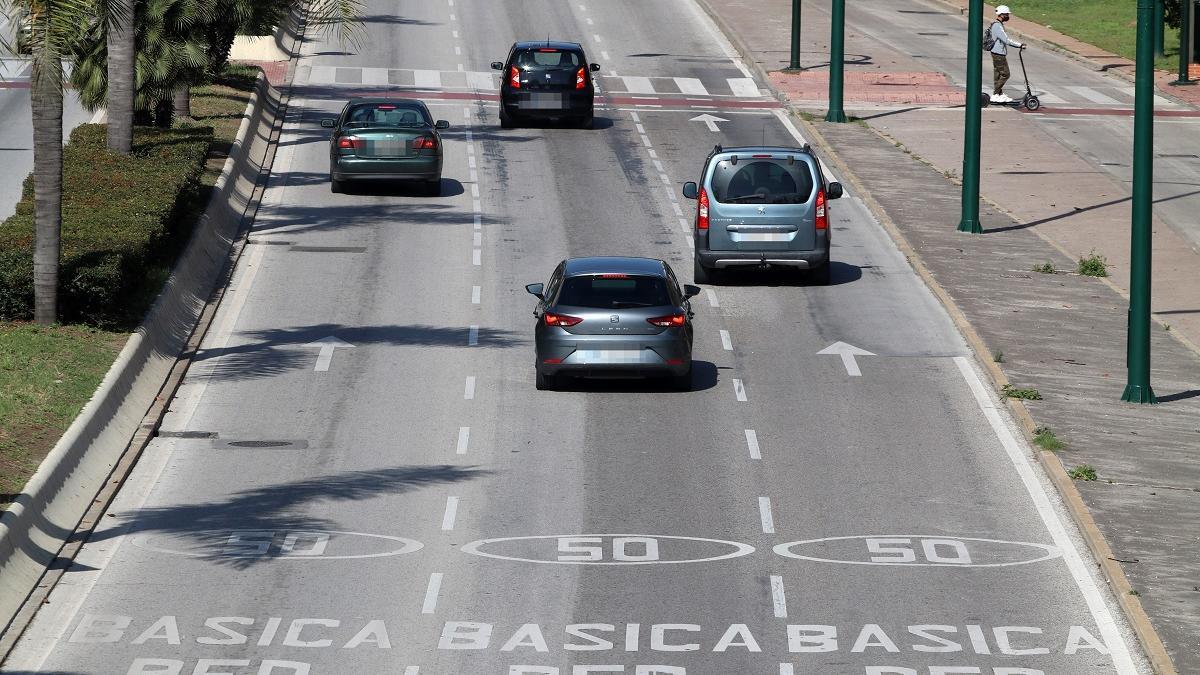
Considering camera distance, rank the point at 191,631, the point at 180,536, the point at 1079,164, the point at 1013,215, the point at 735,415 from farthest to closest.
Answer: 1. the point at 1079,164
2. the point at 1013,215
3. the point at 735,415
4. the point at 180,536
5. the point at 191,631

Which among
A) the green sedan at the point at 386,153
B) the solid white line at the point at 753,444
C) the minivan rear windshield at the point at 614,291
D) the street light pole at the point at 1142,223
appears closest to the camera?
the solid white line at the point at 753,444

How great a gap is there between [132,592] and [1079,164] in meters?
27.4

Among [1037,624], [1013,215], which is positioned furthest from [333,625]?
[1013,215]

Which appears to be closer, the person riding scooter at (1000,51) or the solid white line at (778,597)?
the solid white line at (778,597)

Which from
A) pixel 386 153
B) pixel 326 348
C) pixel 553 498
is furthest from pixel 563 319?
pixel 386 153

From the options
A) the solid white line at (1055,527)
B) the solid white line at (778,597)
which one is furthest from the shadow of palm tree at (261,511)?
the solid white line at (1055,527)

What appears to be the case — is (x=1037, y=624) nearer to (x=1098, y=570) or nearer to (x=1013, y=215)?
(x=1098, y=570)

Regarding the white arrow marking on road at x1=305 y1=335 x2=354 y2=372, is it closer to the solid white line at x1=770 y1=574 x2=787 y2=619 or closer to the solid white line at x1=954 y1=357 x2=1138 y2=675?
the solid white line at x1=954 y1=357 x2=1138 y2=675

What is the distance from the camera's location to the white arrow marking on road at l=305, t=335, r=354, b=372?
2220 centimetres

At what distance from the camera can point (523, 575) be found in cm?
1493

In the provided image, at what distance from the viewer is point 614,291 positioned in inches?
824

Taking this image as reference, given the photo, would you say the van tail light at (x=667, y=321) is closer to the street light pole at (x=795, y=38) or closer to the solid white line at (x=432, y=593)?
the solid white line at (x=432, y=593)

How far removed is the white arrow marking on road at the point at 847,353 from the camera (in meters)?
22.4

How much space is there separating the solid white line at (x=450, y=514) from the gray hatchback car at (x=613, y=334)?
3844mm
